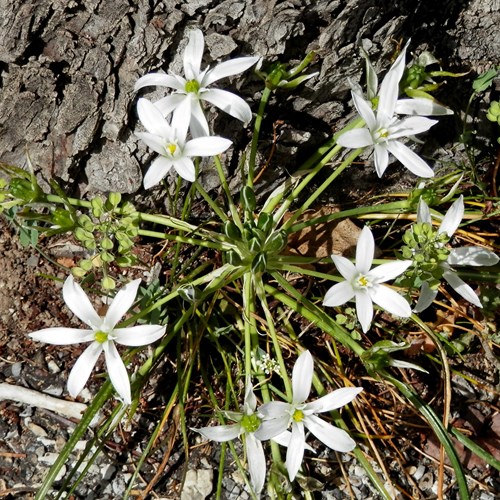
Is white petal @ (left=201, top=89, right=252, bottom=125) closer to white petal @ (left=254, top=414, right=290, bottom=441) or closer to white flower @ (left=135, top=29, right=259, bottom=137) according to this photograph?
white flower @ (left=135, top=29, right=259, bottom=137)

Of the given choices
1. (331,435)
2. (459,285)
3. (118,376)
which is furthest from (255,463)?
(459,285)

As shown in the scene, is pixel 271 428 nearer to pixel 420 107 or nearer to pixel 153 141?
pixel 153 141

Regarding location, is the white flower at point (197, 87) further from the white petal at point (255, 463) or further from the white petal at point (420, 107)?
the white petal at point (255, 463)

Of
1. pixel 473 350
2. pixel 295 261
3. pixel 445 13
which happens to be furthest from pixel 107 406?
pixel 445 13

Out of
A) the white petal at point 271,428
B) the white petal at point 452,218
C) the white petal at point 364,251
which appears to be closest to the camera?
the white petal at point 271,428

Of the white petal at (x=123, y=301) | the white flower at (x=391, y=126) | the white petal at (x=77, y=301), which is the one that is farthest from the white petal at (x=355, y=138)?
the white petal at (x=77, y=301)
